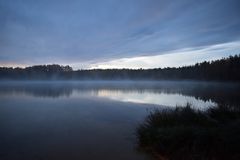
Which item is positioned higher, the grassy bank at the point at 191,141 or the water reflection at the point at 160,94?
the grassy bank at the point at 191,141

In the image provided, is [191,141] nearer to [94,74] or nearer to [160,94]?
[160,94]

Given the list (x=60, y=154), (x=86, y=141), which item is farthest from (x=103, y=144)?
(x=60, y=154)

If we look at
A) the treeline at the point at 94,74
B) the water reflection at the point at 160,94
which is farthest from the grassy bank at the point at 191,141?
the treeline at the point at 94,74

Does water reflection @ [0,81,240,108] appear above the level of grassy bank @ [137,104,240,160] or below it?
below

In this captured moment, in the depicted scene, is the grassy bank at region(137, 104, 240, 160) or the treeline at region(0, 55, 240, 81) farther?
the treeline at region(0, 55, 240, 81)

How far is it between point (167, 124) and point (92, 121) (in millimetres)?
5832

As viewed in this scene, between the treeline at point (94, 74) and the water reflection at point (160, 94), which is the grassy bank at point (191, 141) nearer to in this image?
the water reflection at point (160, 94)

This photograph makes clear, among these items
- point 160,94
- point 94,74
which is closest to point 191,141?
point 160,94

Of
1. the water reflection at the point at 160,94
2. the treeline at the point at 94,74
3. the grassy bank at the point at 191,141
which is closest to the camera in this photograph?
the grassy bank at the point at 191,141

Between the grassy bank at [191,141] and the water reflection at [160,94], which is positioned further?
the water reflection at [160,94]

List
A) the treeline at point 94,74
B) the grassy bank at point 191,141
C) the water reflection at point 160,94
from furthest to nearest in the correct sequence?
the treeline at point 94,74 → the water reflection at point 160,94 → the grassy bank at point 191,141

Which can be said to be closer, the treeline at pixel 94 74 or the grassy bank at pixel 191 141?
the grassy bank at pixel 191 141

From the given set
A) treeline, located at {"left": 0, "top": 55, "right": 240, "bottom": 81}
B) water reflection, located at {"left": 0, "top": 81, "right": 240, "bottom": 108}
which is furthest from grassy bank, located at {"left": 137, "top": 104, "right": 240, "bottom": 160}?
treeline, located at {"left": 0, "top": 55, "right": 240, "bottom": 81}

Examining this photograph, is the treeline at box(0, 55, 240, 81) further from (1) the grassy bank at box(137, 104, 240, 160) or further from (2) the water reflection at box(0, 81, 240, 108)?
(1) the grassy bank at box(137, 104, 240, 160)
